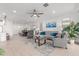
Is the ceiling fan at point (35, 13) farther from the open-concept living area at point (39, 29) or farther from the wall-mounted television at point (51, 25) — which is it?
the wall-mounted television at point (51, 25)

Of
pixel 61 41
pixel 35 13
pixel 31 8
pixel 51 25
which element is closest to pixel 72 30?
pixel 61 41

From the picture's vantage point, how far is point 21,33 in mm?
2783

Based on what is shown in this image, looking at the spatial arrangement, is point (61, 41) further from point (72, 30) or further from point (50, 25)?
point (50, 25)

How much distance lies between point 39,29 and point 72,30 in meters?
0.92

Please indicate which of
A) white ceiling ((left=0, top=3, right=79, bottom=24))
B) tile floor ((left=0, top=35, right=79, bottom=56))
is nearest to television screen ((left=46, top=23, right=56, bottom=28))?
white ceiling ((left=0, top=3, right=79, bottom=24))

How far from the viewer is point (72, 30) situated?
2.73 m

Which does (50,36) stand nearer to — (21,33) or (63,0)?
(21,33)

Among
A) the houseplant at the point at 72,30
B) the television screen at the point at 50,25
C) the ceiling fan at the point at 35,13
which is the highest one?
the ceiling fan at the point at 35,13

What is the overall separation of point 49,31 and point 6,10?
4.35 feet

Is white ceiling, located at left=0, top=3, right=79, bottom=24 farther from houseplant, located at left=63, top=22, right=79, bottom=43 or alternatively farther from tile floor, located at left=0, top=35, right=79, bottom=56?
tile floor, located at left=0, top=35, right=79, bottom=56

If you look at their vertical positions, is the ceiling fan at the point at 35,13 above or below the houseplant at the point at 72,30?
above

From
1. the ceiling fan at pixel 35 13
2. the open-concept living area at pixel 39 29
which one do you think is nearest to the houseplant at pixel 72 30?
the open-concept living area at pixel 39 29

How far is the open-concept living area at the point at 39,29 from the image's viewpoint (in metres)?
2.71

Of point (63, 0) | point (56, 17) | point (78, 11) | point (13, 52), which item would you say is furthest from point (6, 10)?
point (78, 11)
